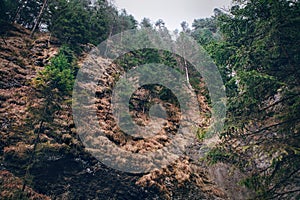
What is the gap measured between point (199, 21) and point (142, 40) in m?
33.0

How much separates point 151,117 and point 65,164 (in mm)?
8785

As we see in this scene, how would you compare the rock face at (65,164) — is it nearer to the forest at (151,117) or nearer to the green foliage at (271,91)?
the forest at (151,117)

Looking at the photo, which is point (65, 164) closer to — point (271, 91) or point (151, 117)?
point (151, 117)

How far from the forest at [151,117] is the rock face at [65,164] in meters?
0.05

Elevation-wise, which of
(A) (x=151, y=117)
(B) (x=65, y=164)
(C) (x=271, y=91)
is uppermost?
(C) (x=271, y=91)

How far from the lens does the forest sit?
8836 mm

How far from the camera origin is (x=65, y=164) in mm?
11891

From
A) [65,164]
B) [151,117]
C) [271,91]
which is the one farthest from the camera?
[151,117]

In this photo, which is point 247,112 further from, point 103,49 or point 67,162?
point 103,49

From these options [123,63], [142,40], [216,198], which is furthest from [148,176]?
[142,40]

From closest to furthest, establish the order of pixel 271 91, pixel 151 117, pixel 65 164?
pixel 271 91 → pixel 65 164 → pixel 151 117

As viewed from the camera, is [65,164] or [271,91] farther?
[65,164]

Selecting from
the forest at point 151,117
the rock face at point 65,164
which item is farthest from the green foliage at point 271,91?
the rock face at point 65,164

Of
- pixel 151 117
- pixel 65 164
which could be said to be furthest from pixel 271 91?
pixel 151 117
